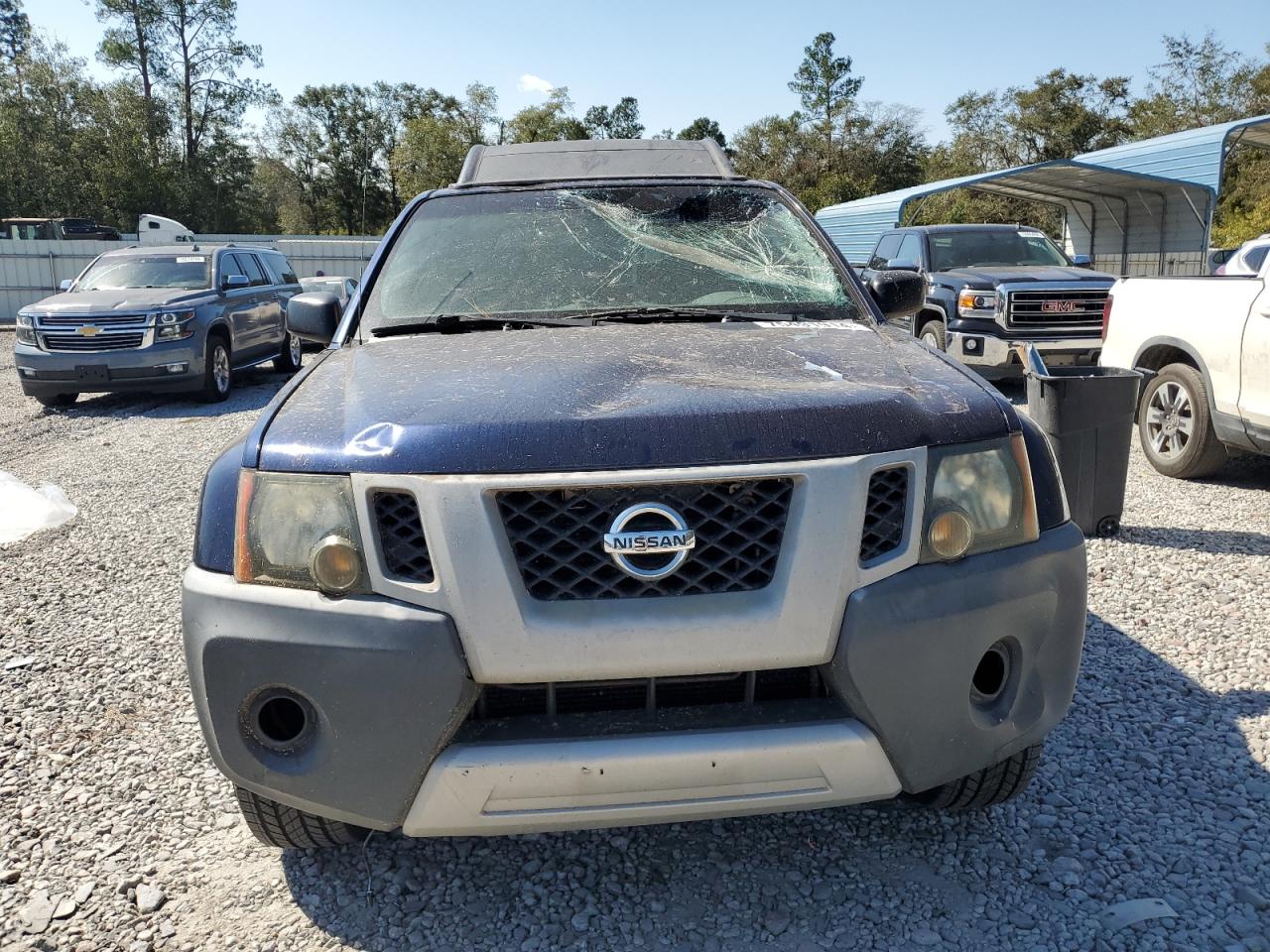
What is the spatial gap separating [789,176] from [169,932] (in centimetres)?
6121

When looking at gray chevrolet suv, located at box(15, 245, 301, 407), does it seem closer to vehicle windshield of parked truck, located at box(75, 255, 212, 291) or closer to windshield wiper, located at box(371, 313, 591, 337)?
vehicle windshield of parked truck, located at box(75, 255, 212, 291)

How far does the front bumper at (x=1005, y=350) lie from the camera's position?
9.87 meters

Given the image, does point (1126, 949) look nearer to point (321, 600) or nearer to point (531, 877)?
point (531, 877)

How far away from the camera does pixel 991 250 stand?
1143 cm

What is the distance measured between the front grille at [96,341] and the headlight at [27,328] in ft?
0.56

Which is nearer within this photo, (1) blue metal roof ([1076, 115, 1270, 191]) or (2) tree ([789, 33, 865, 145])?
(1) blue metal roof ([1076, 115, 1270, 191])

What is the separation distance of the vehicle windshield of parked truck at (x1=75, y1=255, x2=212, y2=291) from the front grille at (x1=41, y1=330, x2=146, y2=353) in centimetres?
115

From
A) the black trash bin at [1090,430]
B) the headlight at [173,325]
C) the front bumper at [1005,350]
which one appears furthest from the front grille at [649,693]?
the headlight at [173,325]

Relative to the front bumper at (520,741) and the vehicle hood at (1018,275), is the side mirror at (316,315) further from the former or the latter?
the vehicle hood at (1018,275)

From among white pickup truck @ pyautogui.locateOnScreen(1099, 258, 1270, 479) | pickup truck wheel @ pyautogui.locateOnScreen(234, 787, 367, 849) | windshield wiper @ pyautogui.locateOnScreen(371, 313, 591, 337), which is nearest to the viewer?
pickup truck wheel @ pyautogui.locateOnScreen(234, 787, 367, 849)

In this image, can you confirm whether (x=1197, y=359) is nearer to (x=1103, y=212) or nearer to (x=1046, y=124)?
(x=1103, y=212)

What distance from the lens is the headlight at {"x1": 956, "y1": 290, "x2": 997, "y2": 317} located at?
10109 mm

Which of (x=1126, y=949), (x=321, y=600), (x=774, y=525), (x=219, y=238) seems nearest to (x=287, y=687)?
(x=321, y=600)

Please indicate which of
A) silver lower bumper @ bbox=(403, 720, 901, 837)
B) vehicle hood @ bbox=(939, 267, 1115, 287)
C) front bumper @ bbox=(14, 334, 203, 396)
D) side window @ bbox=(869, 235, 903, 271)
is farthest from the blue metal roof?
silver lower bumper @ bbox=(403, 720, 901, 837)
